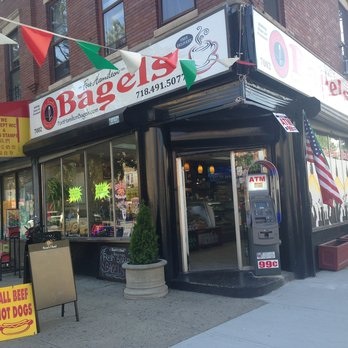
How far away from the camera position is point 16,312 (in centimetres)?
562

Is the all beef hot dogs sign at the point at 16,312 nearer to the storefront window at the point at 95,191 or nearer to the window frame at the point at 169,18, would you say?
the storefront window at the point at 95,191

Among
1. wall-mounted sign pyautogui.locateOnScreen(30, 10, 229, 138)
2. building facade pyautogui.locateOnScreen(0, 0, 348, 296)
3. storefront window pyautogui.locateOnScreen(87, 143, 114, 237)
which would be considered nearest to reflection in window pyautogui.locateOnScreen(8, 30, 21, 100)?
building facade pyautogui.locateOnScreen(0, 0, 348, 296)

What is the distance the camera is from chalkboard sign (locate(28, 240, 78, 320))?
5.86 m

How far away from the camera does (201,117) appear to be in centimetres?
820

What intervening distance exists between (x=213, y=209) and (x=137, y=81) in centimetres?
464

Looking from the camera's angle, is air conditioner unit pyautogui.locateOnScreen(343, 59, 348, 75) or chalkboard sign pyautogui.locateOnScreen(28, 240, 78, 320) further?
air conditioner unit pyautogui.locateOnScreen(343, 59, 348, 75)

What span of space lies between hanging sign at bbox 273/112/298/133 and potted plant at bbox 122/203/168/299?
109 inches

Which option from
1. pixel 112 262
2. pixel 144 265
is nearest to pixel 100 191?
pixel 112 262

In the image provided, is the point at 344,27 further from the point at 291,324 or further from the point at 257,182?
the point at 291,324

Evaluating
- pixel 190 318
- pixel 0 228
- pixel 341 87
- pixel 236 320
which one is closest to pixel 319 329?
pixel 236 320

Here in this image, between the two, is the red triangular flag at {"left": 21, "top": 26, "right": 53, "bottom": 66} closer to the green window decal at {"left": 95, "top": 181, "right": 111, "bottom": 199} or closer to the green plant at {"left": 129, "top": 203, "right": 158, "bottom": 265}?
the green plant at {"left": 129, "top": 203, "right": 158, "bottom": 265}

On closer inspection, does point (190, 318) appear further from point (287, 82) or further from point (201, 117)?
point (287, 82)

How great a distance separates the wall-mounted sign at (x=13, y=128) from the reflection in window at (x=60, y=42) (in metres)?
1.33

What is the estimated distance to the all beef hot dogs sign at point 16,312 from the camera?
5.54m
